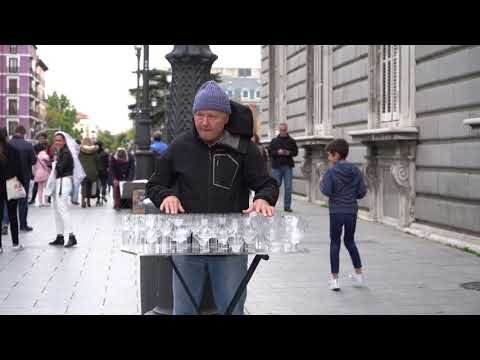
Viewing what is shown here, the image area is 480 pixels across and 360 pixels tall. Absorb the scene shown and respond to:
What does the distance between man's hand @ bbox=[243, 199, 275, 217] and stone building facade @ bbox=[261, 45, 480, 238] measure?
523 centimetres

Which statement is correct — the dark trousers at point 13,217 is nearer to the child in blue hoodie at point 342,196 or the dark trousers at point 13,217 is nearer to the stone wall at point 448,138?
the child in blue hoodie at point 342,196

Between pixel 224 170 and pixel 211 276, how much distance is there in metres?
0.62

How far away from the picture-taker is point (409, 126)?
13172mm

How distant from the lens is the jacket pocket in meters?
4.56

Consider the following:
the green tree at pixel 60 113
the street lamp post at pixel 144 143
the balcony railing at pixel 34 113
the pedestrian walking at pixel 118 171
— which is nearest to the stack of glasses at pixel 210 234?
the street lamp post at pixel 144 143

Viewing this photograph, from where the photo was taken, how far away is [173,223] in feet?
14.0

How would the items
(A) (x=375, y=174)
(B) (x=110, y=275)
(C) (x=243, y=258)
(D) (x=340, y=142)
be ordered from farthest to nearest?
(A) (x=375, y=174) < (B) (x=110, y=275) < (D) (x=340, y=142) < (C) (x=243, y=258)

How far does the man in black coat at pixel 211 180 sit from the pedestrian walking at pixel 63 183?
7.76m

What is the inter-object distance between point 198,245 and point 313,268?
5754mm

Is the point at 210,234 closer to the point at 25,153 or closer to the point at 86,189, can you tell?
the point at 25,153

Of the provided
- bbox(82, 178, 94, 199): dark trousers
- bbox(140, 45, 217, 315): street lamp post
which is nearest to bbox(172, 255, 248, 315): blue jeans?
bbox(140, 45, 217, 315): street lamp post

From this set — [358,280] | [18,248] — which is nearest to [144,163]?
[18,248]
